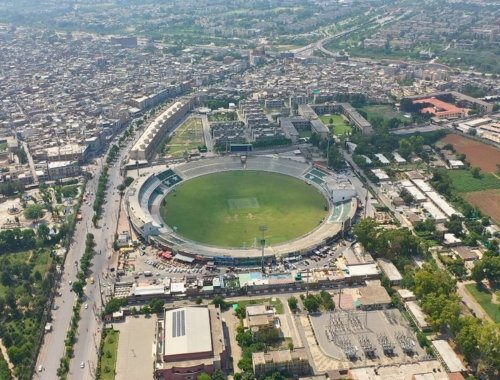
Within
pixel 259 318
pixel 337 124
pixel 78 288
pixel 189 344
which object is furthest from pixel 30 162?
pixel 337 124

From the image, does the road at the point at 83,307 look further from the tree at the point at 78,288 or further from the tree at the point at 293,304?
the tree at the point at 293,304

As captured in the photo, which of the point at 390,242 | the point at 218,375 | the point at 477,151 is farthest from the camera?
the point at 477,151

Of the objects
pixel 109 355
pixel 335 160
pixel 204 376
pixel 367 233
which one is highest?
pixel 204 376

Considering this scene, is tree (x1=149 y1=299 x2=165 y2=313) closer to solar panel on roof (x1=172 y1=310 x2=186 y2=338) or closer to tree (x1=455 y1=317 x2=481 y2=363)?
solar panel on roof (x1=172 y1=310 x2=186 y2=338)

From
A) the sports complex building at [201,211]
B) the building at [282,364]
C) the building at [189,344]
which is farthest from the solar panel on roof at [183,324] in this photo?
the sports complex building at [201,211]

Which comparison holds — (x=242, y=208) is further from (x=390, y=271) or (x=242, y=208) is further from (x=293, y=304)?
(x=390, y=271)

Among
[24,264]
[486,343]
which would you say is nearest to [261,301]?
[486,343]

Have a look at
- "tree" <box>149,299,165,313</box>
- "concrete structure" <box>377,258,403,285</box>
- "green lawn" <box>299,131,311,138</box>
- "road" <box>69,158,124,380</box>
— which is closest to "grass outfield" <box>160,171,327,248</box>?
"road" <box>69,158,124,380</box>
